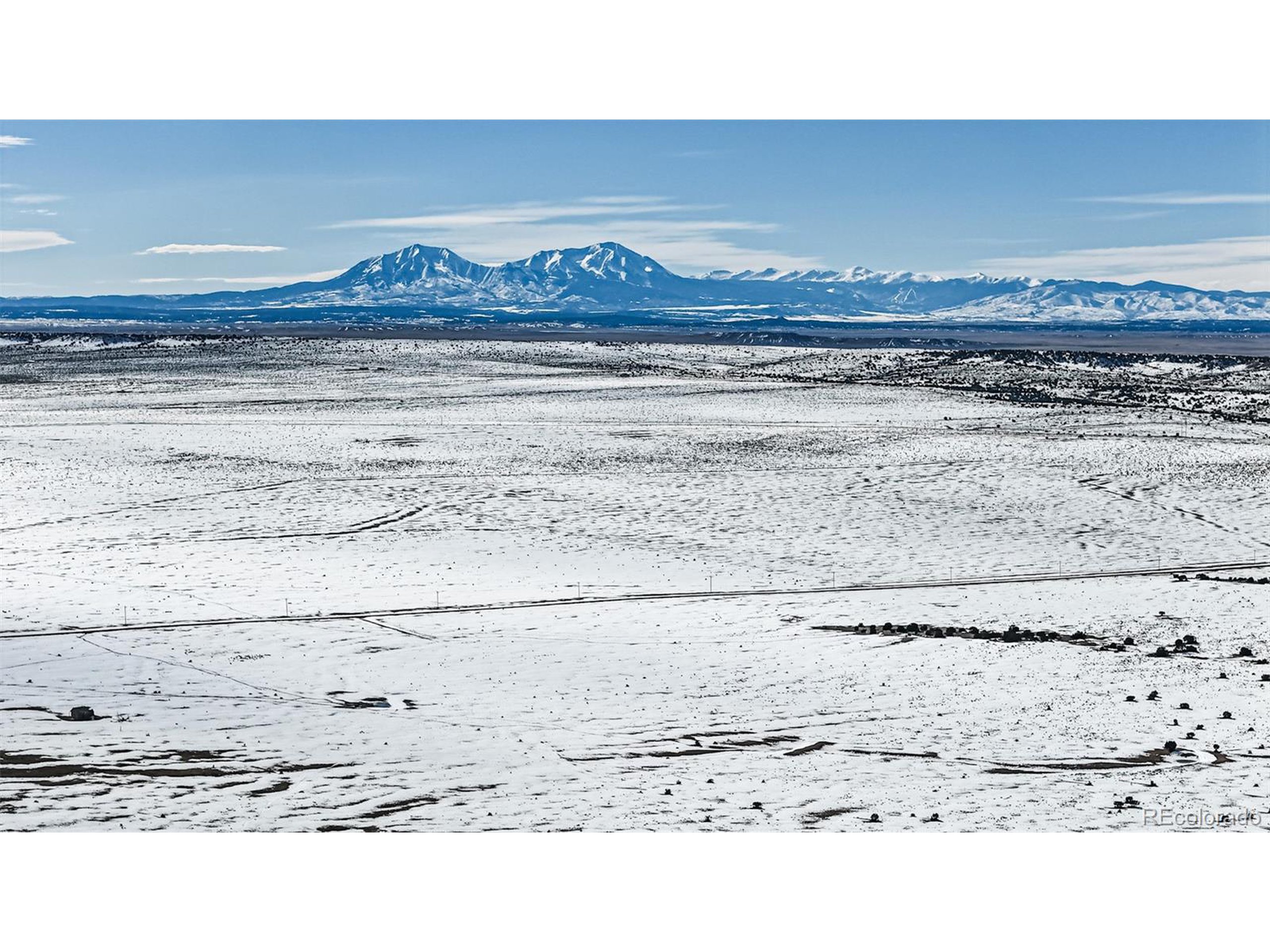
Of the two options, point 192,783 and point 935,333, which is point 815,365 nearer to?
point 192,783

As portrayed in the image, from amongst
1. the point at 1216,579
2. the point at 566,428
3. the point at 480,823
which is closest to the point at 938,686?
the point at 480,823

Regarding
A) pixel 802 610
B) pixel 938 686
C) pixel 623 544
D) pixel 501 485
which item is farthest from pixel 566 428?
pixel 938 686

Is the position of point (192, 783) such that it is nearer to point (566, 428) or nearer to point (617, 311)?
point (566, 428)

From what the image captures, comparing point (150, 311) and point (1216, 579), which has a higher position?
point (150, 311)

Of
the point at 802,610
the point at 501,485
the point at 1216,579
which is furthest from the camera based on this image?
the point at 501,485

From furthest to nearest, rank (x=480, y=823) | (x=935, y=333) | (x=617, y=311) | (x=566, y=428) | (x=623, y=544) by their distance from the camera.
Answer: (x=617, y=311)
(x=935, y=333)
(x=566, y=428)
(x=623, y=544)
(x=480, y=823)

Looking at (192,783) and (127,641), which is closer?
(192,783)
